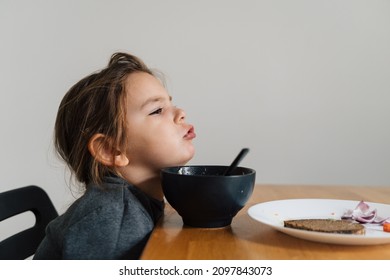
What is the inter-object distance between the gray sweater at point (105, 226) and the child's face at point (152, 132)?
107 mm

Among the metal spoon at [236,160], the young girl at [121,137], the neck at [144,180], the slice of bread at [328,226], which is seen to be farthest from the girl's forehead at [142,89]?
the slice of bread at [328,226]

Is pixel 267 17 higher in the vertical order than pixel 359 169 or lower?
higher

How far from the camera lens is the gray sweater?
73 cm

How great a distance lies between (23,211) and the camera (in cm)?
98

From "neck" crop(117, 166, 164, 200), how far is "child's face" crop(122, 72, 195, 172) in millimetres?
11

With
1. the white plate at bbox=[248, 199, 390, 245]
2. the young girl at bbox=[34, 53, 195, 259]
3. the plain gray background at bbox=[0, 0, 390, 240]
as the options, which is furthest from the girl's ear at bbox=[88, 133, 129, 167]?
the plain gray background at bbox=[0, 0, 390, 240]

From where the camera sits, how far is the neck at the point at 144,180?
92 cm

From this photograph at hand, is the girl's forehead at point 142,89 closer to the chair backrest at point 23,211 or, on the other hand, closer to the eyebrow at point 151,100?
the eyebrow at point 151,100

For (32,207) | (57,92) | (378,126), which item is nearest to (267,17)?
(378,126)

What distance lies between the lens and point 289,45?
2.02 metres

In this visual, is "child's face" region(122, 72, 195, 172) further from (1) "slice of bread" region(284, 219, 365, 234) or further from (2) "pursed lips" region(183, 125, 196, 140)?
(1) "slice of bread" region(284, 219, 365, 234)

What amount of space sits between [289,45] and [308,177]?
582mm
